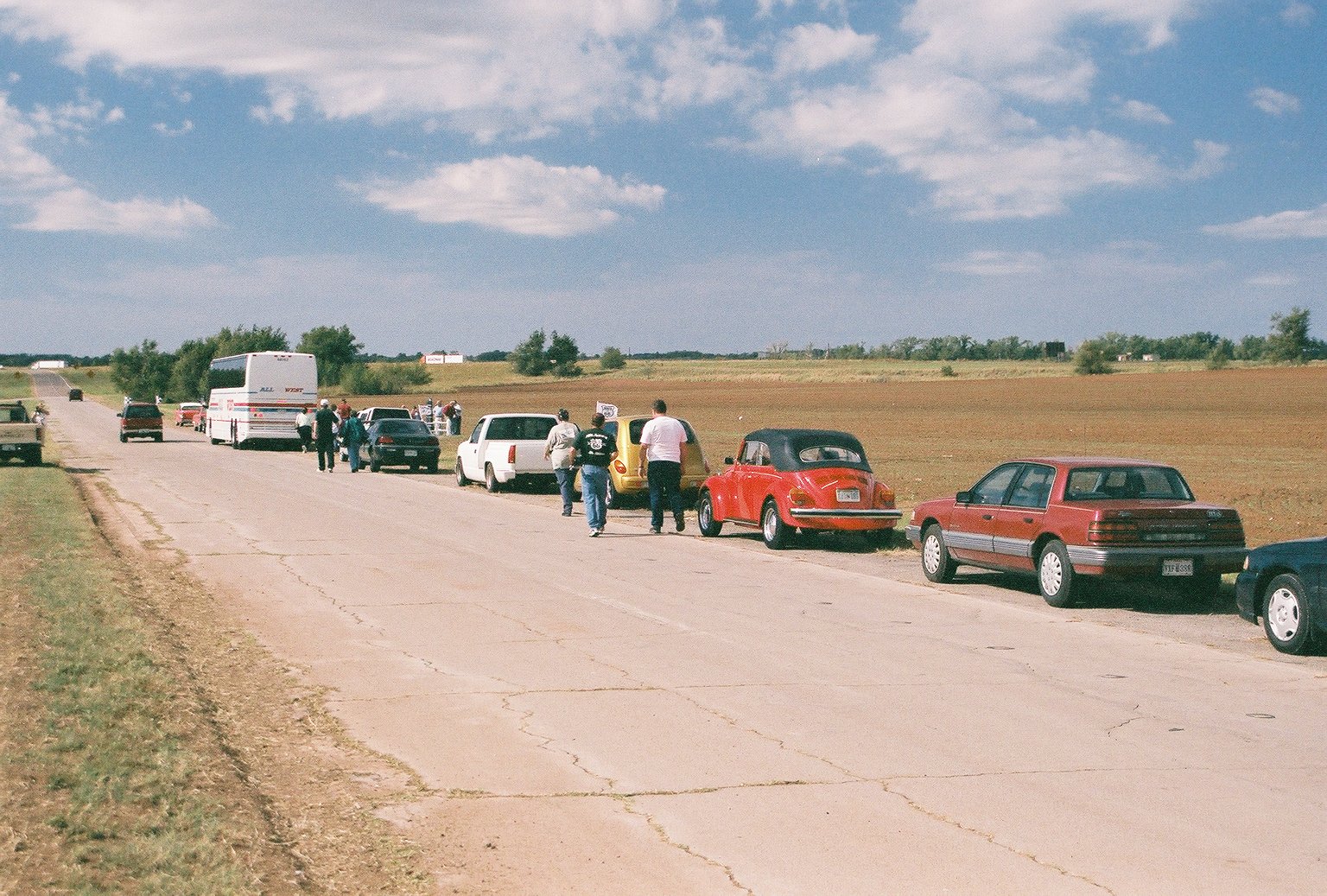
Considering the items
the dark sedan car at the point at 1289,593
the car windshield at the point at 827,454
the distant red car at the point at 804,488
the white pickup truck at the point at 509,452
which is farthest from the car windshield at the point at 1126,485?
the white pickup truck at the point at 509,452

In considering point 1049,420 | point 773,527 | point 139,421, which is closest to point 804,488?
point 773,527

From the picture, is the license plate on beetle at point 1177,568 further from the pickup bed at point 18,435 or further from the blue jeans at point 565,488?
the pickup bed at point 18,435

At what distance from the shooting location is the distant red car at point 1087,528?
40.8ft

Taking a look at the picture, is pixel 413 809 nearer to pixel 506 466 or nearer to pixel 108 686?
pixel 108 686

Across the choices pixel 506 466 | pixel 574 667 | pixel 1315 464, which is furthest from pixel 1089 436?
pixel 574 667

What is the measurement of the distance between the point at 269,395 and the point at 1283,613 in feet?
132

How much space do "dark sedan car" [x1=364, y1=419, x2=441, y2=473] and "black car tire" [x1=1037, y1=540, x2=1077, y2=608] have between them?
24578mm

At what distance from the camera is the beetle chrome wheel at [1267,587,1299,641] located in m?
10.4

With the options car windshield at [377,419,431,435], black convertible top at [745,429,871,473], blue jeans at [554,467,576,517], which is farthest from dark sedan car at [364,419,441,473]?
black convertible top at [745,429,871,473]

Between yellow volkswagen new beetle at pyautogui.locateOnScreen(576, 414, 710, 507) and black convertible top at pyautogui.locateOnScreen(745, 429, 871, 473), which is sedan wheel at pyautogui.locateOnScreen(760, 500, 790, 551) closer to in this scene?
black convertible top at pyautogui.locateOnScreen(745, 429, 871, 473)

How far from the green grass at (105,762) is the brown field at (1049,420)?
560 inches

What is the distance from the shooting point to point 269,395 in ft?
152

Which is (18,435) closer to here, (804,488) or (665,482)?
(665,482)

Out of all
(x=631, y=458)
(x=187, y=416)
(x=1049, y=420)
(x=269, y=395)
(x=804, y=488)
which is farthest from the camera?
(x=187, y=416)
